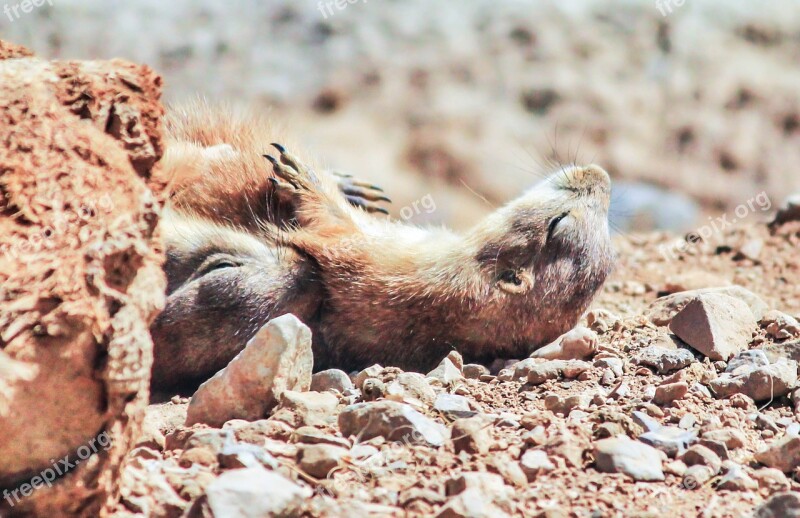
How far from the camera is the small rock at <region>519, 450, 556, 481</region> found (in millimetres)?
2969

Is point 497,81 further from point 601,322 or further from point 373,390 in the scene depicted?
point 373,390

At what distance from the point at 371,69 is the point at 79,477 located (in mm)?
7597

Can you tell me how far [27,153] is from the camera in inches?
110

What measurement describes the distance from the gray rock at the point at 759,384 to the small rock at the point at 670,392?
0.21 metres

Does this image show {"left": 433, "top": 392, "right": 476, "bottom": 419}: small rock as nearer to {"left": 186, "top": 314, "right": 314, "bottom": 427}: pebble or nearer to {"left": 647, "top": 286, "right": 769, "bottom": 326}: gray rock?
{"left": 186, "top": 314, "right": 314, "bottom": 427}: pebble

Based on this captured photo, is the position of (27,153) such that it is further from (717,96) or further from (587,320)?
(717,96)

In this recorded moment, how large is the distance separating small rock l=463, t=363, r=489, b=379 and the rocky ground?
13 millimetres

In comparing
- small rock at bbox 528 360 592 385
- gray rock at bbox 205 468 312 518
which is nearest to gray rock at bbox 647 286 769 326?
small rock at bbox 528 360 592 385

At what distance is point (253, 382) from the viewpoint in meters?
3.65

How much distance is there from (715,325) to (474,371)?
1.11 metres

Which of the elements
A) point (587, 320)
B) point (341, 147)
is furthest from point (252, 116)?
point (341, 147)

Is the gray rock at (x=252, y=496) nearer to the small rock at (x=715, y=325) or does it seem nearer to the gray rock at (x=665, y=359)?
the gray rock at (x=665, y=359)

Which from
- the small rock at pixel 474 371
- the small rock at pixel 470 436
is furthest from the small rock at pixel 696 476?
the small rock at pixel 474 371

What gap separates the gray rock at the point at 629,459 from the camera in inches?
118
